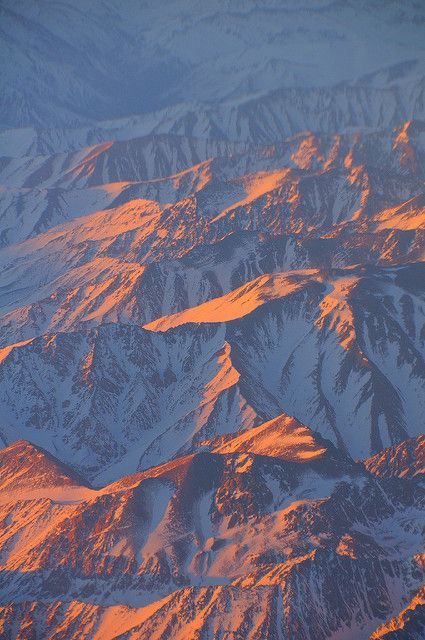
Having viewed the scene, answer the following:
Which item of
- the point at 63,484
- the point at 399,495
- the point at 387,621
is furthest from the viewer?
the point at 63,484

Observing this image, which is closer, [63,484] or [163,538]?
[163,538]

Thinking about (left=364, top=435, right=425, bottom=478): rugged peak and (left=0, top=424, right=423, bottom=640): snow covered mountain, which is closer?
(left=0, top=424, right=423, bottom=640): snow covered mountain

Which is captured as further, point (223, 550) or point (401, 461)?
point (401, 461)

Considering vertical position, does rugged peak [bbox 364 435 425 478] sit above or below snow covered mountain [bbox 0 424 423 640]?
below

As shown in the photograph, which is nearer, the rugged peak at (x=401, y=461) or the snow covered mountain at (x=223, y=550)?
the snow covered mountain at (x=223, y=550)

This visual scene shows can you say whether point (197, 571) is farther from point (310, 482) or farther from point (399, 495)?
point (399, 495)

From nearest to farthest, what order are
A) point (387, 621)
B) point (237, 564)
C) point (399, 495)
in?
point (387, 621) < point (237, 564) < point (399, 495)

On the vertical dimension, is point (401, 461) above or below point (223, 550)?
below

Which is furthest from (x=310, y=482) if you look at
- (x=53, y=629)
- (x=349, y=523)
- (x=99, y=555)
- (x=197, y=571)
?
(x=53, y=629)

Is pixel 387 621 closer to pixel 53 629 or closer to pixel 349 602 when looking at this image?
pixel 349 602

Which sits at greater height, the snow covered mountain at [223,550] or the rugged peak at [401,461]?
the snow covered mountain at [223,550]
